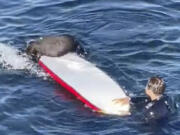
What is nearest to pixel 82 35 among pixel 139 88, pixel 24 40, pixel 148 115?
pixel 24 40

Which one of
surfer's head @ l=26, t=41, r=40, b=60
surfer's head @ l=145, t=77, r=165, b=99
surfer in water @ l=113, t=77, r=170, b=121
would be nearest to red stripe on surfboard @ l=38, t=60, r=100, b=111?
surfer's head @ l=26, t=41, r=40, b=60

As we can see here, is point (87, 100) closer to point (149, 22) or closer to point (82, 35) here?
point (82, 35)

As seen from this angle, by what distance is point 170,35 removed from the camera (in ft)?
45.2

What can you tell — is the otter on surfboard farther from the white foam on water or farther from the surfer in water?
the surfer in water

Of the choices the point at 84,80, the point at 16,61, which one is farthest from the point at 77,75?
the point at 16,61

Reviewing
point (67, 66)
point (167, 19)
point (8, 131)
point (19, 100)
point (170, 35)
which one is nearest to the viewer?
point (8, 131)

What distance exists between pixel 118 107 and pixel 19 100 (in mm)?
1864

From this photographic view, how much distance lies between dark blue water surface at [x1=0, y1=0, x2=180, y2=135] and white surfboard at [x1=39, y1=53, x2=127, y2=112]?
17 cm

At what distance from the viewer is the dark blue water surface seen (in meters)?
10.5

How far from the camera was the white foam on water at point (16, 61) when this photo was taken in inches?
492

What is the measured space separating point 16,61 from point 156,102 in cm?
365

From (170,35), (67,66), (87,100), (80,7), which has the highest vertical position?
(80,7)

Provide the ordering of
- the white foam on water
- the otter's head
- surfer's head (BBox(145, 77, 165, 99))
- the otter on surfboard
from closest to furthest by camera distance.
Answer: surfer's head (BBox(145, 77, 165, 99)), the otter on surfboard, the white foam on water, the otter's head

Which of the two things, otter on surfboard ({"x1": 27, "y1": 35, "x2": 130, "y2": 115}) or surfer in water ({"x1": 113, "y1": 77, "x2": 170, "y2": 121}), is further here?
otter on surfboard ({"x1": 27, "y1": 35, "x2": 130, "y2": 115})
